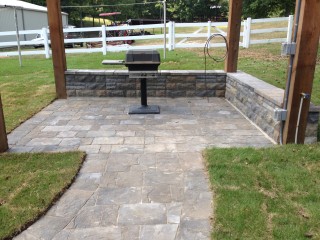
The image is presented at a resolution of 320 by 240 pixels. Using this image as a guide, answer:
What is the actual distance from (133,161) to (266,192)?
1379mm

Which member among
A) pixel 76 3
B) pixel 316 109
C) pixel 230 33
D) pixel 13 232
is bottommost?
pixel 13 232

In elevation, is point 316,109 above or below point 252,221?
above

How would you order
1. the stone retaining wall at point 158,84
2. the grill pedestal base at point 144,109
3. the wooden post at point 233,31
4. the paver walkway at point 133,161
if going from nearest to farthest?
the paver walkway at point 133,161
the grill pedestal base at point 144,109
the wooden post at point 233,31
the stone retaining wall at point 158,84

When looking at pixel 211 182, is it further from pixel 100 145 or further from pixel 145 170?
pixel 100 145

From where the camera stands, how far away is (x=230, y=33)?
19.1 feet

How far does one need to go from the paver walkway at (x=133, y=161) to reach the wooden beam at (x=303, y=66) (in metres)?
0.40

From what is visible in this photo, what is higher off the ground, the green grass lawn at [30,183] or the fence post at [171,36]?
the fence post at [171,36]

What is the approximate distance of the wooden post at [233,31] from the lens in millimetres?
5594

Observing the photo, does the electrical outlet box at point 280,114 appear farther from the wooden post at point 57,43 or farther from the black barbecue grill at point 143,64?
the wooden post at point 57,43

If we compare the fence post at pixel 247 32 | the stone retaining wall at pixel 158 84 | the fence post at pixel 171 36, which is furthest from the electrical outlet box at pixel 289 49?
the fence post at pixel 247 32

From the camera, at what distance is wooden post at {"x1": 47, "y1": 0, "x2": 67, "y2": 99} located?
554 cm

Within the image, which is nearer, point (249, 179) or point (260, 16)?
point (249, 179)

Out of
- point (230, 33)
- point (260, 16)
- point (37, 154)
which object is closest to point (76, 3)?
point (260, 16)

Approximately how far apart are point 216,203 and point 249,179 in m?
0.51
